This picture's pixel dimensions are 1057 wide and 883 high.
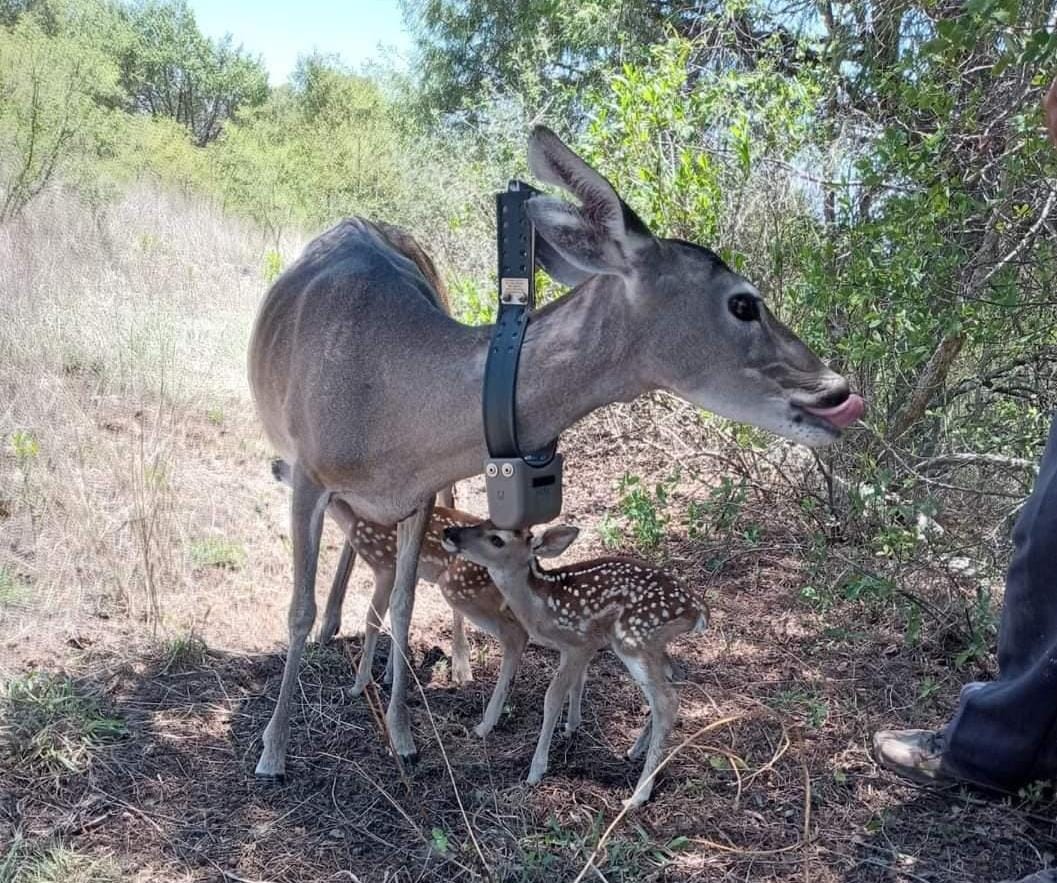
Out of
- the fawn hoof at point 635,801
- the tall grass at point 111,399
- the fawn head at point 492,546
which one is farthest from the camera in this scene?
the tall grass at point 111,399

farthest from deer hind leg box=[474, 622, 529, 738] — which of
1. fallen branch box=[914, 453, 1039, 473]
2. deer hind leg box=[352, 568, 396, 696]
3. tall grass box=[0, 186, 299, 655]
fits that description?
fallen branch box=[914, 453, 1039, 473]

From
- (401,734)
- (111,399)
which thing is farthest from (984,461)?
(111,399)

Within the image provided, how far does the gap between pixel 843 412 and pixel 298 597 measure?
84.4 inches

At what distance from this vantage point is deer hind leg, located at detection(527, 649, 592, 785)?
12.4 ft

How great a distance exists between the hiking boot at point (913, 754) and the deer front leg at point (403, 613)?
1720mm

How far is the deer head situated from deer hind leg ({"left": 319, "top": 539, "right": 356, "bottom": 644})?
235 cm

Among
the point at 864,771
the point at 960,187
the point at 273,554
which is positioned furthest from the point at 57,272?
the point at 864,771

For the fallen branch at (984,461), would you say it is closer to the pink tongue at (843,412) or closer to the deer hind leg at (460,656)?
the pink tongue at (843,412)

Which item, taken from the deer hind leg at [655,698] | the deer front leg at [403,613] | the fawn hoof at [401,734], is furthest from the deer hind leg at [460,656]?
the deer hind leg at [655,698]

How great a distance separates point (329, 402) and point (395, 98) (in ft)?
53.9

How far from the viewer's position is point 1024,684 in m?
3.27

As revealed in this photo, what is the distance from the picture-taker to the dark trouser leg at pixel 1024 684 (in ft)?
10.6

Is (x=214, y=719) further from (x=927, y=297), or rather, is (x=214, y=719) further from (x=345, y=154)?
(x=345, y=154)

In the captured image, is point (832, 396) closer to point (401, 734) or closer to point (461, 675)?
point (401, 734)
